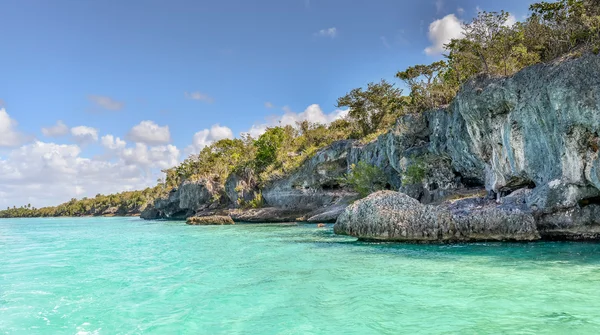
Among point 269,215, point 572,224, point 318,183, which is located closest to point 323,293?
point 572,224

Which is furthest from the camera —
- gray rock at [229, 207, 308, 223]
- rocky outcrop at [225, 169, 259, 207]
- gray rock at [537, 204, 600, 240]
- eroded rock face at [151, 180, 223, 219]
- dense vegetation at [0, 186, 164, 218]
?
dense vegetation at [0, 186, 164, 218]

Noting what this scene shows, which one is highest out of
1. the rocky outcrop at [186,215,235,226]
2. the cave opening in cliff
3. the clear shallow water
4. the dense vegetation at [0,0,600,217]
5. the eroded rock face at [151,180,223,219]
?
the dense vegetation at [0,0,600,217]

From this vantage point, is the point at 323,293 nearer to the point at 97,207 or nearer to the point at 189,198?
the point at 189,198

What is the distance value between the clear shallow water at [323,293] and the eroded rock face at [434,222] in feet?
4.24

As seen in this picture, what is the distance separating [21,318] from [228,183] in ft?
181

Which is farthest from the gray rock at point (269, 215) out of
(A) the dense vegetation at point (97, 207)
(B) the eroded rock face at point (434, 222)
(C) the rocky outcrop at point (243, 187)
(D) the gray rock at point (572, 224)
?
(A) the dense vegetation at point (97, 207)

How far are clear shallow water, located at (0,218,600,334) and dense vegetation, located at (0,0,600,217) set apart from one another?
1164 centimetres

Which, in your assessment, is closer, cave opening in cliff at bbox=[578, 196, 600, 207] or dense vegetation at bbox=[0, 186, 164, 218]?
cave opening in cliff at bbox=[578, 196, 600, 207]

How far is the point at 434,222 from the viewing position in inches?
778

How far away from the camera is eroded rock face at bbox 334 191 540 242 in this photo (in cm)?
1894

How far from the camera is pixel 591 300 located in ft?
28.9

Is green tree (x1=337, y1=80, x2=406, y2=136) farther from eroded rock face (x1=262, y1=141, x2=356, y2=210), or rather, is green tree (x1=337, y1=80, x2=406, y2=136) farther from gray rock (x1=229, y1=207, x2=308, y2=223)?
gray rock (x1=229, y1=207, x2=308, y2=223)

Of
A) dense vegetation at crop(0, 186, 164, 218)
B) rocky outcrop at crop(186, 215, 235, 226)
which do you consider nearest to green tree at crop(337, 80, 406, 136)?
rocky outcrop at crop(186, 215, 235, 226)

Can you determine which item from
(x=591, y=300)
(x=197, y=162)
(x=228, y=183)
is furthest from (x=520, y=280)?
(x=197, y=162)
